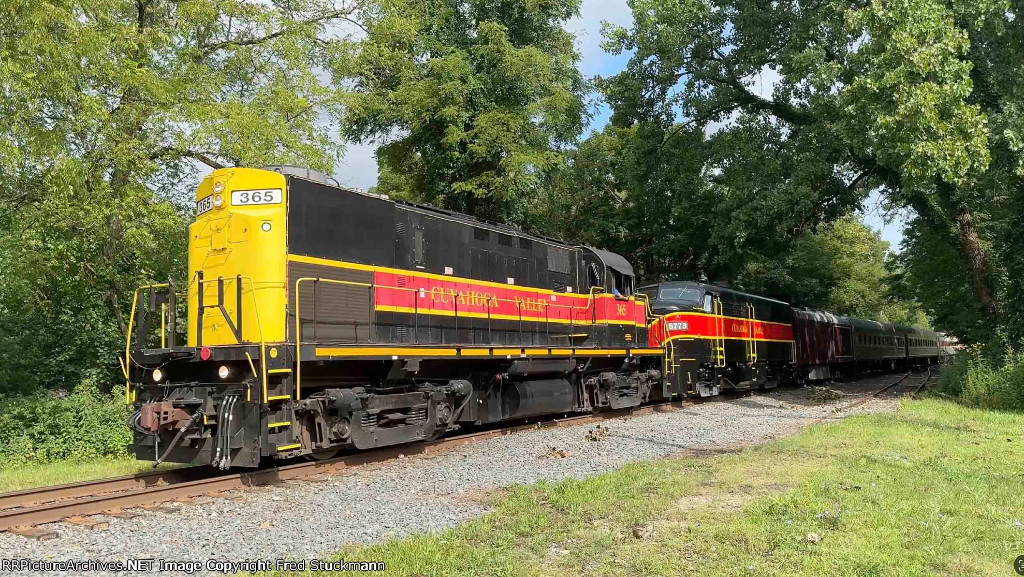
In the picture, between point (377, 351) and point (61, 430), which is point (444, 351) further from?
point (61, 430)

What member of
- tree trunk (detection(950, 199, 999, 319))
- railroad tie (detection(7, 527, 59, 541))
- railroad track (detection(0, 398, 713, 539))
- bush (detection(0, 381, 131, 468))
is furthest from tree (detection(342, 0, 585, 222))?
railroad tie (detection(7, 527, 59, 541))

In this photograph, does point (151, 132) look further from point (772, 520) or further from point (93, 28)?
point (772, 520)

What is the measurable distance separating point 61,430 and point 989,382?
732 inches

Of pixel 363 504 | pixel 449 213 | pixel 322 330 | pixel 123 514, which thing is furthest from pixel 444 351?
pixel 123 514

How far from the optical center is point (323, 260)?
9.01 meters

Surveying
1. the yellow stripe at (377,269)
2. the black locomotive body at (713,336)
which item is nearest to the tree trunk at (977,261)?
the black locomotive body at (713,336)

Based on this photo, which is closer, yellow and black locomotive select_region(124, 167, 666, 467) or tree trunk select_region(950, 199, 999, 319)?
yellow and black locomotive select_region(124, 167, 666, 467)

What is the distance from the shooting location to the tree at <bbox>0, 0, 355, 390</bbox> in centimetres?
1065

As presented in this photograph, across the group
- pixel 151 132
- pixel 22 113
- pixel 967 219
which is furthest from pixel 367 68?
pixel 967 219

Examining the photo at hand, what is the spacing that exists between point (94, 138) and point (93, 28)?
6.08ft

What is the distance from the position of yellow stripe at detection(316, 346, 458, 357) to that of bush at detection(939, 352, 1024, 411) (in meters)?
12.2

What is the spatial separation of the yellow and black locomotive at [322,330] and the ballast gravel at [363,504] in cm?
69

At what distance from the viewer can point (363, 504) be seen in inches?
273

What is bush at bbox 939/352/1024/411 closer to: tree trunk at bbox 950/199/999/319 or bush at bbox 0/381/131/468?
tree trunk at bbox 950/199/999/319
